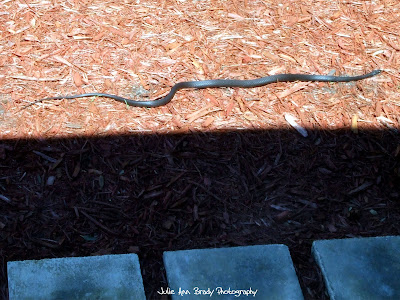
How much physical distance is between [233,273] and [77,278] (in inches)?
36.6

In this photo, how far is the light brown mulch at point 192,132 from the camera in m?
3.72

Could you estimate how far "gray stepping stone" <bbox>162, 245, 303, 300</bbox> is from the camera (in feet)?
10.5

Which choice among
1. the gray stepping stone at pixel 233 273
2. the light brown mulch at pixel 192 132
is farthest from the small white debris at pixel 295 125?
the gray stepping stone at pixel 233 273

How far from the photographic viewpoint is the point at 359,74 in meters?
5.25

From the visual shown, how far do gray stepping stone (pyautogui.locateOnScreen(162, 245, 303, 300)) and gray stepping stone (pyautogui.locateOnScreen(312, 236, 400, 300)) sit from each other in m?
0.23

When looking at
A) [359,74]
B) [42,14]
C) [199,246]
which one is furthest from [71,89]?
[359,74]

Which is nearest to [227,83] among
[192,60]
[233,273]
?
[192,60]

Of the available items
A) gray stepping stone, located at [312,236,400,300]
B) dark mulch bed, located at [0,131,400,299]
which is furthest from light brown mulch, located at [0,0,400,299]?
gray stepping stone, located at [312,236,400,300]

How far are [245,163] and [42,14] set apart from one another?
279cm

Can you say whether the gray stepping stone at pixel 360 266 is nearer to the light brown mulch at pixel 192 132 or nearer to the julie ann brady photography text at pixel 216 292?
the light brown mulch at pixel 192 132

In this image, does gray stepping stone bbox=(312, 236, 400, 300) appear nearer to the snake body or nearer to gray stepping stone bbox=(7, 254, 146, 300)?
gray stepping stone bbox=(7, 254, 146, 300)

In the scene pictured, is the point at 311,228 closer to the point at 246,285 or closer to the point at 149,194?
the point at 246,285

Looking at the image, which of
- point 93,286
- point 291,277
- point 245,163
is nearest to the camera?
point 93,286

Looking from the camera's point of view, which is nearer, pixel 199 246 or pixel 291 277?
pixel 291 277
